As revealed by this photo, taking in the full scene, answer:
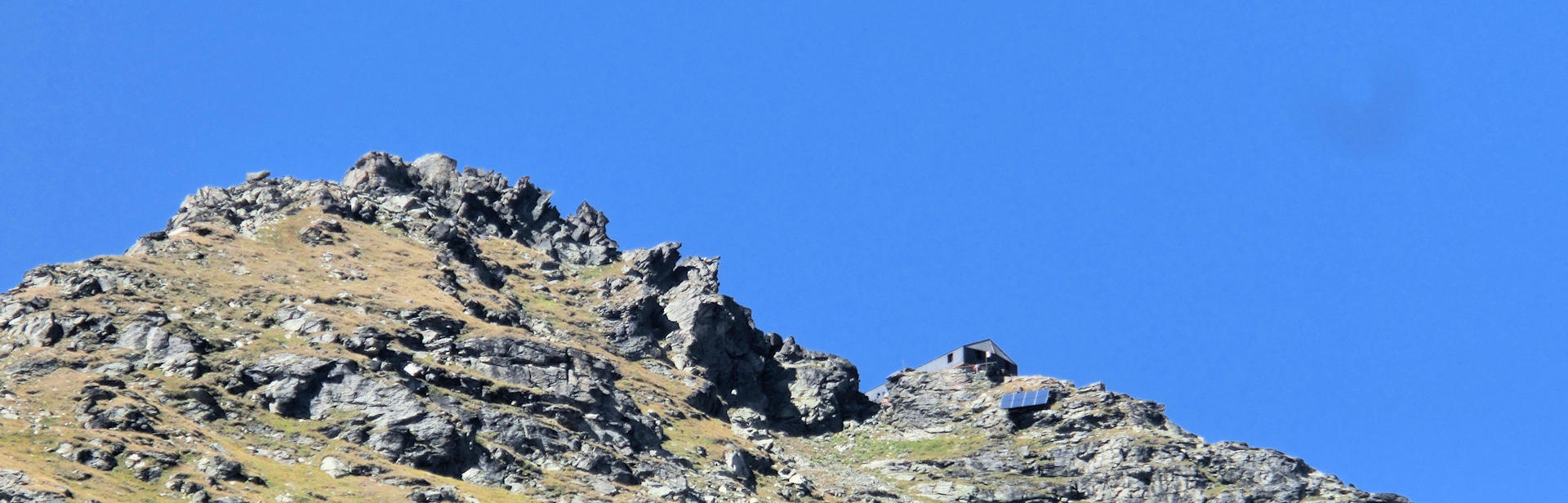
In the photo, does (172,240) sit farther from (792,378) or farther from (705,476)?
(792,378)

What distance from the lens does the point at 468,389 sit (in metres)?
120

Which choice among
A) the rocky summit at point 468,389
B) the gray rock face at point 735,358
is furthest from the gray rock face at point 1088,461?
the gray rock face at point 735,358

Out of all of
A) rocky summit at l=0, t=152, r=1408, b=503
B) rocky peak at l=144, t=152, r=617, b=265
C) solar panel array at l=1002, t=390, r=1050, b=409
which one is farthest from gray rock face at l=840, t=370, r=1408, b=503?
rocky peak at l=144, t=152, r=617, b=265

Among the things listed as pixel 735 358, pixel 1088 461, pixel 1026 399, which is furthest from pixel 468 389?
pixel 1026 399

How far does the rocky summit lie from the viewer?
9900 cm

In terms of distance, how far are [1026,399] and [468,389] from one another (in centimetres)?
6044

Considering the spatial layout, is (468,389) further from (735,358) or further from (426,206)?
(426,206)

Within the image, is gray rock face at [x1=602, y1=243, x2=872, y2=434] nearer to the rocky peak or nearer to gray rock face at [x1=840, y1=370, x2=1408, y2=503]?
gray rock face at [x1=840, y1=370, x2=1408, y2=503]

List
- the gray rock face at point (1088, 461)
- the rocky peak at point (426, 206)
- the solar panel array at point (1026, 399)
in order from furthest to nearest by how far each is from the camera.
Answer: the rocky peak at point (426, 206), the solar panel array at point (1026, 399), the gray rock face at point (1088, 461)

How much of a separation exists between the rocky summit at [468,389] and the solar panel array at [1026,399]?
93 centimetres

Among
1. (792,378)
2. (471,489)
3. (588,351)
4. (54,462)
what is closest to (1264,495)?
(792,378)

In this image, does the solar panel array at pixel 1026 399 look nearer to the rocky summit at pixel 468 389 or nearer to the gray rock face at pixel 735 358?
the rocky summit at pixel 468 389

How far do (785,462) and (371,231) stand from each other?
5270cm

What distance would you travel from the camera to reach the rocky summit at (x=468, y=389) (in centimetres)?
9900
